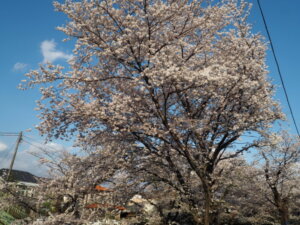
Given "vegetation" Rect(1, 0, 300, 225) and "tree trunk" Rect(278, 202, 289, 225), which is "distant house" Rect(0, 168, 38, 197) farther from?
"tree trunk" Rect(278, 202, 289, 225)

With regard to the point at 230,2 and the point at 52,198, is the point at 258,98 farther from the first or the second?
the point at 52,198


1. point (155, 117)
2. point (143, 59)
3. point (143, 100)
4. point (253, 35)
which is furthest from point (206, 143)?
point (253, 35)

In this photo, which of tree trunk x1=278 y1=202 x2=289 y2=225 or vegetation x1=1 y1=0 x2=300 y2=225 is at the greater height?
vegetation x1=1 y1=0 x2=300 y2=225

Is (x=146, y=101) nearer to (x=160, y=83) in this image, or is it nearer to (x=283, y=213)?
(x=160, y=83)

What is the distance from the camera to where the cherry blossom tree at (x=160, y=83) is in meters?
8.39

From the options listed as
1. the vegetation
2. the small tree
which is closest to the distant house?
the vegetation

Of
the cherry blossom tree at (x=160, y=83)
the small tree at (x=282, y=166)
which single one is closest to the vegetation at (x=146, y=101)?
the cherry blossom tree at (x=160, y=83)

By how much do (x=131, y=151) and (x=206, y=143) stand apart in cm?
311

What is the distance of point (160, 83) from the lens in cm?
739

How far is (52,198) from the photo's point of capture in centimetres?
953

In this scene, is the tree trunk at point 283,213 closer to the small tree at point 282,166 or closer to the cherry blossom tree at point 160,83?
the small tree at point 282,166

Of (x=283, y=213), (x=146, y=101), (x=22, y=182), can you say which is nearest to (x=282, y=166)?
(x=283, y=213)

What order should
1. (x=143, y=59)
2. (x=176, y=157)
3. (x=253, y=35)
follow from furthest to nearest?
(x=253, y=35) < (x=176, y=157) < (x=143, y=59)

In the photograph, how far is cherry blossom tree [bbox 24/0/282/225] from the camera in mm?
8391
